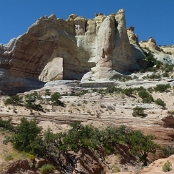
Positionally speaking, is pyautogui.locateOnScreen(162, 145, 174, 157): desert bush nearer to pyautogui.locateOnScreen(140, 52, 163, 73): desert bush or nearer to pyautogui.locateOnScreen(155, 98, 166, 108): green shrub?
pyautogui.locateOnScreen(155, 98, 166, 108): green shrub

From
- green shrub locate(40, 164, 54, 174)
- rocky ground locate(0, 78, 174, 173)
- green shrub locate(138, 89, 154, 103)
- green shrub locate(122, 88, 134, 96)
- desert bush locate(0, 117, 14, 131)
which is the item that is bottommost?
green shrub locate(40, 164, 54, 174)

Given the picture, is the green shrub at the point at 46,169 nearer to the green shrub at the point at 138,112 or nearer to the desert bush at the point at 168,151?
the desert bush at the point at 168,151

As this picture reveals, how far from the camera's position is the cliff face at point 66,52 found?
147ft

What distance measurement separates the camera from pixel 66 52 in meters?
49.6

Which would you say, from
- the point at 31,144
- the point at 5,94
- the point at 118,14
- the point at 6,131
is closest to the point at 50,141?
the point at 31,144

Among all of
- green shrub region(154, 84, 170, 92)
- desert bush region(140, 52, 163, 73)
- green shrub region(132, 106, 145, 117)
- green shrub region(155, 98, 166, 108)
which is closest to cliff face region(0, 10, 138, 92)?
desert bush region(140, 52, 163, 73)

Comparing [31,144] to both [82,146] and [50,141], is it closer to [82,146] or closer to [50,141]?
[50,141]

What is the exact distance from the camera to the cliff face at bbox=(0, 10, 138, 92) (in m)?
44.8

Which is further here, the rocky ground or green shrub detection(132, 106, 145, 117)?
green shrub detection(132, 106, 145, 117)

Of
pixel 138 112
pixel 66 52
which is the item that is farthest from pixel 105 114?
pixel 66 52

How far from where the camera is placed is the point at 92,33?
54438 mm

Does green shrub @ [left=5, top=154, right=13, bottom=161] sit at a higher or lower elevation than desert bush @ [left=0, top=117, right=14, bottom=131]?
lower

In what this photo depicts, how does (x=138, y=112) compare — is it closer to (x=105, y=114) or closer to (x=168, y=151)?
(x=105, y=114)

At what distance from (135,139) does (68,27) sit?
3236 centimetres
